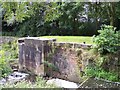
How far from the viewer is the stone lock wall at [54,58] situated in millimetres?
6742

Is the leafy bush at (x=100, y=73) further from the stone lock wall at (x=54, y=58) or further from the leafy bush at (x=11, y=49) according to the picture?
the leafy bush at (x=11, y=49)

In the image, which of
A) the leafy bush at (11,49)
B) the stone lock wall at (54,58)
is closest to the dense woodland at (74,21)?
the leafy bush at (11,49)

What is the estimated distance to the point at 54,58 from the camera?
7219 mm

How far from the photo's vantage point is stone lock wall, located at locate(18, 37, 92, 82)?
6742 millimetres

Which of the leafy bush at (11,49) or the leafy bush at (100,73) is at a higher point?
the leafy bush at (11,49)

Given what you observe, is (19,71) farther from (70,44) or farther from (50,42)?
(70,44)

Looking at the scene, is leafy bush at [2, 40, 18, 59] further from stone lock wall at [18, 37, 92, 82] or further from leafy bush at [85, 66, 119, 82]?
leafy bush at [85, 66, 119, 82]

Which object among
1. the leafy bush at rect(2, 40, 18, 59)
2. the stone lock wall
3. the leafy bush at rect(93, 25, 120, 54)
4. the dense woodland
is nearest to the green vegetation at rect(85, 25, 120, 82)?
the leafy bush at rect(93, 25, 120, 54)

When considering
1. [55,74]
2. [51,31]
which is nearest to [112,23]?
[55,74]

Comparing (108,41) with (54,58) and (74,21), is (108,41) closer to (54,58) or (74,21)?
(54,58)

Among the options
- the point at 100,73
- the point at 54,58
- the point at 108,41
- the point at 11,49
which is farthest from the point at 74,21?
the point at 100,73

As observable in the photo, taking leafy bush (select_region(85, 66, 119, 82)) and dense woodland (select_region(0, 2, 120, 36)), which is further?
dense woodland (select_region(0, 2, 120, 36))

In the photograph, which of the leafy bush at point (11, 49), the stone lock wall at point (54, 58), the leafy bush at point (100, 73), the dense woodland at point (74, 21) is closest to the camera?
the leafy bush at point (100, 73)

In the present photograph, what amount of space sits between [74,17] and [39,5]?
7807 millimetres
